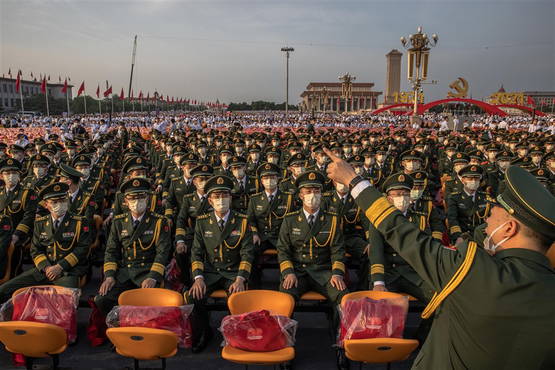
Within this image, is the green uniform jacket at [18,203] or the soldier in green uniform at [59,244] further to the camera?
the green uniform jacket at [18,203]

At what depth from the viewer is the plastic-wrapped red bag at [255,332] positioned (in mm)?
2904

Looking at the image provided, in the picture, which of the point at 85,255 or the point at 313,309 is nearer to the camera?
the point at 313,309

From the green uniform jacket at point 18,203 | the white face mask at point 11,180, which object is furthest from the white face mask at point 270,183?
the white face mask at point 11,180

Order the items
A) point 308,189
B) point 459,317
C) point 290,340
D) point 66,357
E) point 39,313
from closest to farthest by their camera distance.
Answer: point 459,317 < point 290,340 < point 39,313 < point 66,357 < point 308,189

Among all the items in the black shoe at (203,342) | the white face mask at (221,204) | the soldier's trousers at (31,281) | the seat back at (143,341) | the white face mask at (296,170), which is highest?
the white face mask at (296,170)

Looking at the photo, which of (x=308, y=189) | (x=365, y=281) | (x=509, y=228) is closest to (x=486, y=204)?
(x=365, y=281)

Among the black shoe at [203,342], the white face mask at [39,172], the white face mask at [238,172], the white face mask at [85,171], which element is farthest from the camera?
the white face mask at [39,172]

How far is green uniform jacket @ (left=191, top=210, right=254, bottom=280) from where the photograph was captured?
456 cm

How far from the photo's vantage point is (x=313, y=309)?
4.09 meters

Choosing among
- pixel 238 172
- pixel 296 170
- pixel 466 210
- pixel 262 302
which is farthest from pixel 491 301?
pixel 296 170

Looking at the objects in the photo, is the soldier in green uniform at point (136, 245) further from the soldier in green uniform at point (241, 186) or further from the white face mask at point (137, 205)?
the soldier in green uniform at point (241, 186)

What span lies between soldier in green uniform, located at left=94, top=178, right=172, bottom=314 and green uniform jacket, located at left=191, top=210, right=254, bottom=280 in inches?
16.4

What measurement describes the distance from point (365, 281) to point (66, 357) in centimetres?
353

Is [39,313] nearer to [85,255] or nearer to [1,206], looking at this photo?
[85,255]
